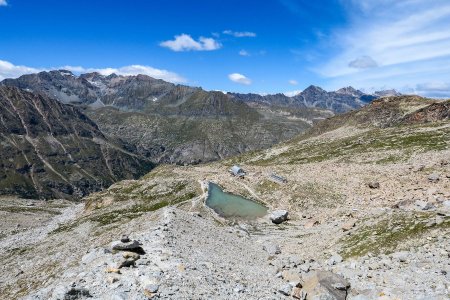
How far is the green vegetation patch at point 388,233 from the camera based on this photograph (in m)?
35.9

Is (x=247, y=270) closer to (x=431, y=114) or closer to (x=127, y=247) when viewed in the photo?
(x=127, y=247)

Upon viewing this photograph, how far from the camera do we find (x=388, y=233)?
38500 mm

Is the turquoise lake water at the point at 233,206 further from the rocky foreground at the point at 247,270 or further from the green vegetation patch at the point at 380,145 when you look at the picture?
the green vegetation patch at the point at 380,145

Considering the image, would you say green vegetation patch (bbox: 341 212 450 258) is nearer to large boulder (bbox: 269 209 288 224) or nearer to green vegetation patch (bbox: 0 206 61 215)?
large boulder (bbox: 269 209 288 224)

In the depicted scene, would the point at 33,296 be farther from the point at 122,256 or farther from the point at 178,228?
the point at 178,228

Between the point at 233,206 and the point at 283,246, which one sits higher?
the point at 283,246

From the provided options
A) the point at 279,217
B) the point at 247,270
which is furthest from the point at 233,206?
the point at 247,270

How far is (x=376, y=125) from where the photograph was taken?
19275 cm

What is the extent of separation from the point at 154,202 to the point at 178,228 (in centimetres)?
5922

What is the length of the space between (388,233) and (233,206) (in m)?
42.8

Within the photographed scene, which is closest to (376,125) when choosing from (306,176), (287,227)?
(306,176)

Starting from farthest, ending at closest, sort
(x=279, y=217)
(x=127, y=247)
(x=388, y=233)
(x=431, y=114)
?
1. (x=431, y=114)
2. (x=279, y=217)
3. (x=388, y=233)
4. (x=127, y=247)

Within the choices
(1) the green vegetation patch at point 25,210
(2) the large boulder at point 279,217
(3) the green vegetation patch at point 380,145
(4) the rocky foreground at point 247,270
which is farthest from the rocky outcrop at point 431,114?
(1) the green vegetation patch at point 25,210

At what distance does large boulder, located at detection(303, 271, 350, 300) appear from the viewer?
95.1ft
